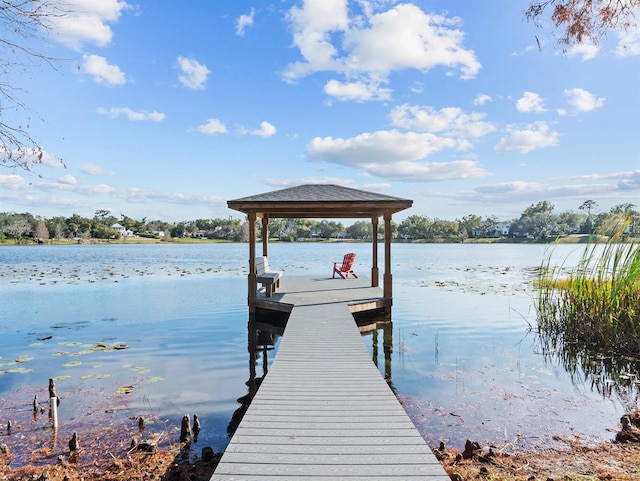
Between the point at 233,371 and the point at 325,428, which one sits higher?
the point at 325,428

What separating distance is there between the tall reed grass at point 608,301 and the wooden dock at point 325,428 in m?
4.12

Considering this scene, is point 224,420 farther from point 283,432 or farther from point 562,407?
point 562,407

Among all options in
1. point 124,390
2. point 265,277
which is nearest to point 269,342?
point 265,277

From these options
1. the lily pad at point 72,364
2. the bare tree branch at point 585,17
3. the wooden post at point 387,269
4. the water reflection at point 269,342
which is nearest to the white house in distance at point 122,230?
the water reflection at point 269,342

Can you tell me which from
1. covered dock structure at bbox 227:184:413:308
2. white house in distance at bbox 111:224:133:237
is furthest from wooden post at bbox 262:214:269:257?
white house in distance at bbox 111:224:133:237

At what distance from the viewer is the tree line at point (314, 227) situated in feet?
216

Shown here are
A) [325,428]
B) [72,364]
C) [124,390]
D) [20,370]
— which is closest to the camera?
[325,428]

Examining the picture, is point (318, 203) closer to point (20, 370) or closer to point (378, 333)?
point (378, 333)

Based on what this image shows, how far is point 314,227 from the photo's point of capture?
76.7 meters

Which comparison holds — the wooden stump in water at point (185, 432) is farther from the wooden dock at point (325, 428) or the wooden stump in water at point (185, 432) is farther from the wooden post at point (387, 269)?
the wooden post at point (387, 269)

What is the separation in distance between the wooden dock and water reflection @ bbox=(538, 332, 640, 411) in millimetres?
2901

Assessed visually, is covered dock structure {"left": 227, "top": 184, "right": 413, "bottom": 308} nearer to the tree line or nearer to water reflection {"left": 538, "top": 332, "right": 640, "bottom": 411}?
water reflection {"left": 538, "top": 332, "right": 640, "bottom": 411}

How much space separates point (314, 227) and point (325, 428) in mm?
74096

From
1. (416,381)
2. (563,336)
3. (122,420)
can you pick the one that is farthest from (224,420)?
(563,336)
